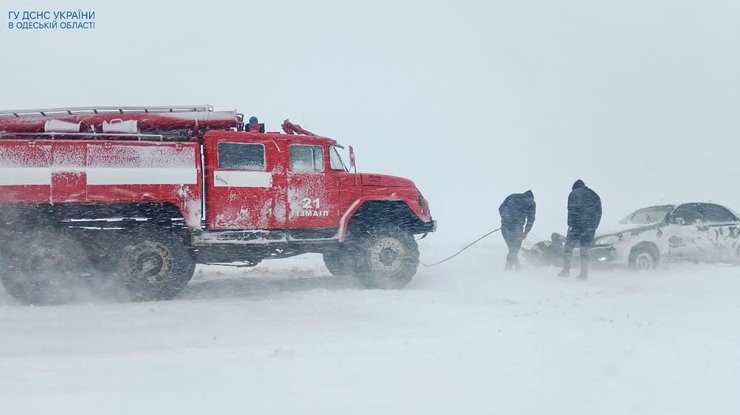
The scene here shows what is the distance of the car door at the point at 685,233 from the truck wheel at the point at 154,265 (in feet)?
29.3

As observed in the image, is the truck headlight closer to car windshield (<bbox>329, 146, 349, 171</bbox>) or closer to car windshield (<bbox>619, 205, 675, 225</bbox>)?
car windshield (<bbox>619, 205, 675, 225</bbox>)

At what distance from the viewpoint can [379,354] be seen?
15.8 feet

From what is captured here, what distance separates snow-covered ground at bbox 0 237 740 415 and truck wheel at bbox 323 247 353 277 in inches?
40.3

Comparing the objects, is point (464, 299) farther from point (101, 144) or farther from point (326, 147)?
point (101, 144)

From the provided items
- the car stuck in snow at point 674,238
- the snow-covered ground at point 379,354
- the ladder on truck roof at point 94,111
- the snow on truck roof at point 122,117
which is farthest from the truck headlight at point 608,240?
the ladder on truck roof at point 94,111

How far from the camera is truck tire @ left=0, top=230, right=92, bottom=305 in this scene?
24.7 ft

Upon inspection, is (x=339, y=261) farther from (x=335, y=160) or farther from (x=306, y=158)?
(x=306, y=158)

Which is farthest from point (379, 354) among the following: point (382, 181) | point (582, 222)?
point (582, 222)

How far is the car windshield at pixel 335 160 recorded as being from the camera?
9094 millimetres

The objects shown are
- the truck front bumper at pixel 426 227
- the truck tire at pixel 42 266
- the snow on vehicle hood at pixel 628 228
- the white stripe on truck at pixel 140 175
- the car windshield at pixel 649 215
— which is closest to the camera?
the truck tire at pixel 42 266

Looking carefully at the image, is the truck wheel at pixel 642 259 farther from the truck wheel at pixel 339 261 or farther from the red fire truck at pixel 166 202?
the truck wheel at pixel 339 261

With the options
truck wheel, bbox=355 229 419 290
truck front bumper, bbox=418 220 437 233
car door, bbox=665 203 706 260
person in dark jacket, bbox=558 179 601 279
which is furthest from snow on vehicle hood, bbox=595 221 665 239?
truck wheel, bbox=355 229 419 290

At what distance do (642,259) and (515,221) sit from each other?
2.43 metres

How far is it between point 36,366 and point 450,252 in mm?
11334
